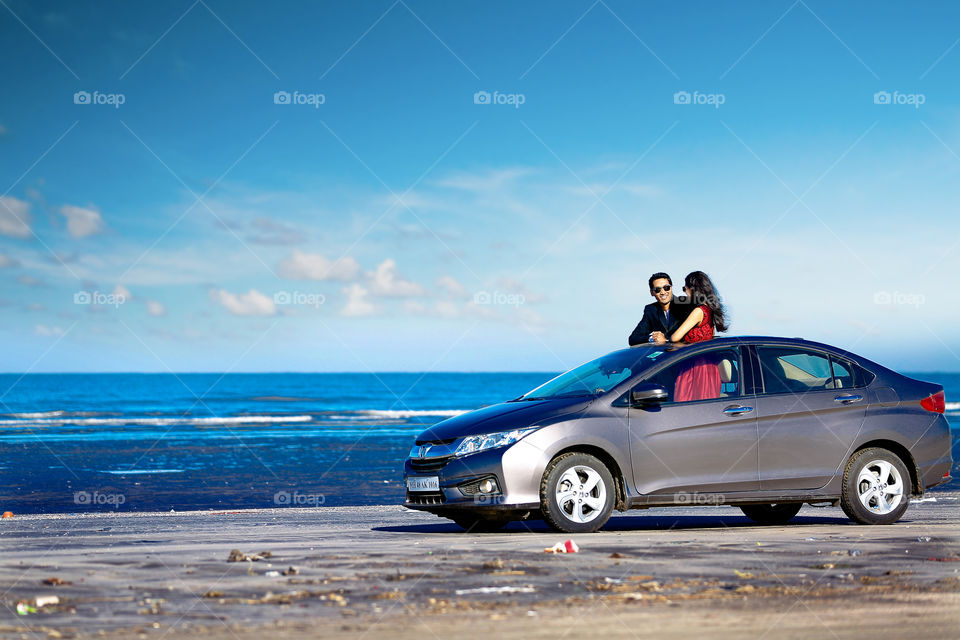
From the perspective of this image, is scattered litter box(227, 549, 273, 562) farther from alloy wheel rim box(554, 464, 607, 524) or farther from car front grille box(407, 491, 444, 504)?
alloy wheel rim box(554, 464, 607, 524)

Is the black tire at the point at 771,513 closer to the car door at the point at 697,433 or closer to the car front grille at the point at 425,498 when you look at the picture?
the car door at the point at 697,433

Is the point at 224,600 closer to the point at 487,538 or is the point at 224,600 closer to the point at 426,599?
the point at 426,599

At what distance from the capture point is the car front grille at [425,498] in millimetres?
9661

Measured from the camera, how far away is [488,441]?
9.45 m

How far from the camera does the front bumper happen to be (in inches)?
365

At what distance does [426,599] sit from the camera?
5.96 m

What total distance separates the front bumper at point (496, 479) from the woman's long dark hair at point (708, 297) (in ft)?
8.48

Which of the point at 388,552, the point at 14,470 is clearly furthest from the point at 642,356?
the point at 14,470

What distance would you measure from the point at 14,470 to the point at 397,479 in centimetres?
791

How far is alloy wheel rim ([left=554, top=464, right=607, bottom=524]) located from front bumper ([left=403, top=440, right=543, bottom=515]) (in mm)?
260

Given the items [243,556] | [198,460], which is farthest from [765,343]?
[198,460]

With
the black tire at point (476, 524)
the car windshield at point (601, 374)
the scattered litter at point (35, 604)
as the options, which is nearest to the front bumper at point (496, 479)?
the black tire at point (476, 524)

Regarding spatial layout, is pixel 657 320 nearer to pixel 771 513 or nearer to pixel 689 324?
pixel 689 324

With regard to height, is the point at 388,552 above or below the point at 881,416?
below
